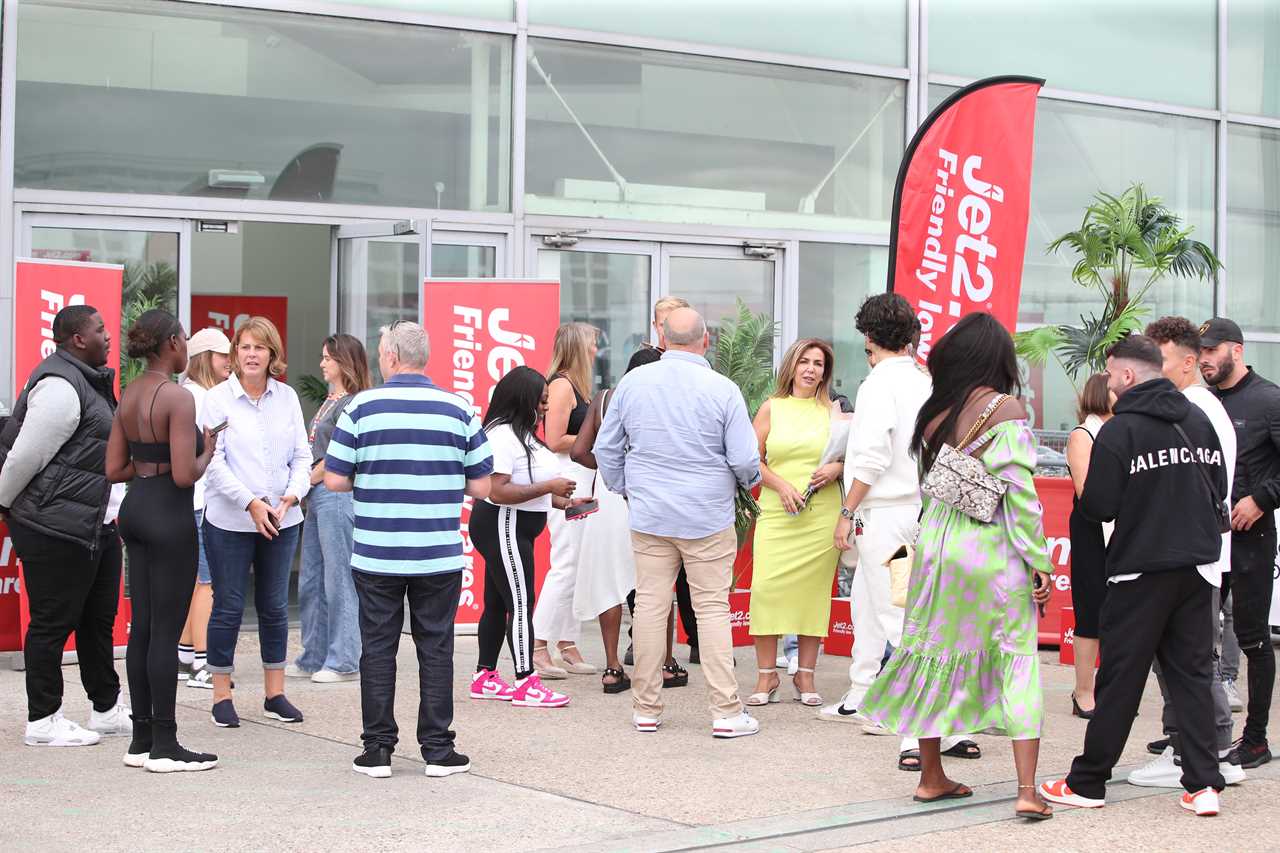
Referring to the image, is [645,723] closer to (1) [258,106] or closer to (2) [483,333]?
(2) [483,333]

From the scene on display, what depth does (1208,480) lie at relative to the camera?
18.8 ft

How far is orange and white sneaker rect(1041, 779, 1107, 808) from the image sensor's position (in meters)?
5.70

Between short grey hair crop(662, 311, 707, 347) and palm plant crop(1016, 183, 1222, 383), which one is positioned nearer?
short grey hair crop(662, 311, 707, 347)

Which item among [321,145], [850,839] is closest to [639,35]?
[321,145]

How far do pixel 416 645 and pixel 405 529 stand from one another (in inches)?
18.1

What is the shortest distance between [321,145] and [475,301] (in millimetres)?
1929

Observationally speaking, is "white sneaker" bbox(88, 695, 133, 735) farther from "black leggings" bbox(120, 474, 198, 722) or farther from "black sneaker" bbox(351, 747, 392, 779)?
"black sneaker" bbox(351, 747, 392, 779)

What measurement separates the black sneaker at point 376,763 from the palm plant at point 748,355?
194 inches

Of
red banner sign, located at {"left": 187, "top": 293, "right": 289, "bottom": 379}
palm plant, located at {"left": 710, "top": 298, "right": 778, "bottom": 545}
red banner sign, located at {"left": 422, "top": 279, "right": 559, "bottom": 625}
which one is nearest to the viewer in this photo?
red banner sign, located at {"left": 422, "top": 279, "right": 559, "bottom": 625}

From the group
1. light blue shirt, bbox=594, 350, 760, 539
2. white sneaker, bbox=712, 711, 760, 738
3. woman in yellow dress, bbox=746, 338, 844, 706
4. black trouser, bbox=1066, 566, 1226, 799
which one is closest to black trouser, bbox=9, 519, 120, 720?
light blue shirt, bbox=594, 350, 760, 539

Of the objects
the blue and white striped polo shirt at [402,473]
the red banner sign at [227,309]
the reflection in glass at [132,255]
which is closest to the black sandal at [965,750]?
the blue and white striped polo shirt at [402,473]

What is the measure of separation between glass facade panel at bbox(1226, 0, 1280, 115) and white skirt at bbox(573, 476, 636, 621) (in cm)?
869

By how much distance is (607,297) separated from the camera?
1175 centimetres

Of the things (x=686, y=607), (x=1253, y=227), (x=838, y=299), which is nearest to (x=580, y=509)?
(x=686, y=607)
